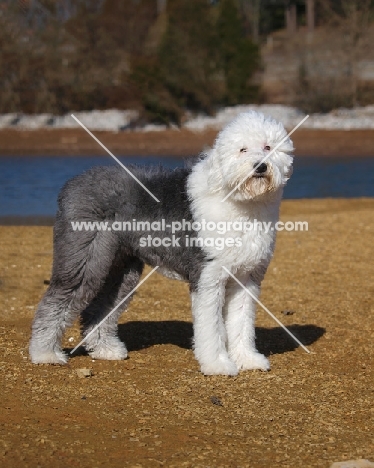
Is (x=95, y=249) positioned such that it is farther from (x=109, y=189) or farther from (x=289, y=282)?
(x=289, y=282)

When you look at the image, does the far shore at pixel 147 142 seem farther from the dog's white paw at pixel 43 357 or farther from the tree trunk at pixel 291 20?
the dog's white paw at pixel 43 357

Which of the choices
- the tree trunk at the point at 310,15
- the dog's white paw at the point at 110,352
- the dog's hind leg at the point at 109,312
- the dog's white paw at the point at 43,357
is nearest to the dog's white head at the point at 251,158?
the dog's hind leg at the point at 109,312

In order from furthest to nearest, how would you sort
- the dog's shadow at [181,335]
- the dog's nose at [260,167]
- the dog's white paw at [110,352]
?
the dog's shadow at [181,335] → the dog's white paw at [110,352] → the dog's nose at [260,167]

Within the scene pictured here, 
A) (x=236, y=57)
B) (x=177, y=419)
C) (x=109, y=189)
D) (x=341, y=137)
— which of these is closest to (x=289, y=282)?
(x=109, y=189)

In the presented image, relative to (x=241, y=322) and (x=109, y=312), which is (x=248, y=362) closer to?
(x=241, y=322)

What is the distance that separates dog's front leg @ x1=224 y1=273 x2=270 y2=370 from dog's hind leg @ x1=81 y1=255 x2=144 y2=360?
880mm

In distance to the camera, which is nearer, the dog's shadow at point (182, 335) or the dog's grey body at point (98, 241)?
the dog's grey body at point (98, 241)

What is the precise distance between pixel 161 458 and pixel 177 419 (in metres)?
0.77

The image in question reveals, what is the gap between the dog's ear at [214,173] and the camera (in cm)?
668

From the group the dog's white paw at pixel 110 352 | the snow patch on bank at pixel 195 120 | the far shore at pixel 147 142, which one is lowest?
the snow patch on bank at pixel 195 120

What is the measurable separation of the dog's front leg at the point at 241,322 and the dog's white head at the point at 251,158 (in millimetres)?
860

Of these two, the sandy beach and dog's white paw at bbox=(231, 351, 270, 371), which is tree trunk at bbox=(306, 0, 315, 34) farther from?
dog's white paw at bbox=(231, 351, 270, 371)

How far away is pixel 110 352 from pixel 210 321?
1109 millimetres

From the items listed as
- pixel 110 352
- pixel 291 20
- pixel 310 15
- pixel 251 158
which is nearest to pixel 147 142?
pixel 310 15
